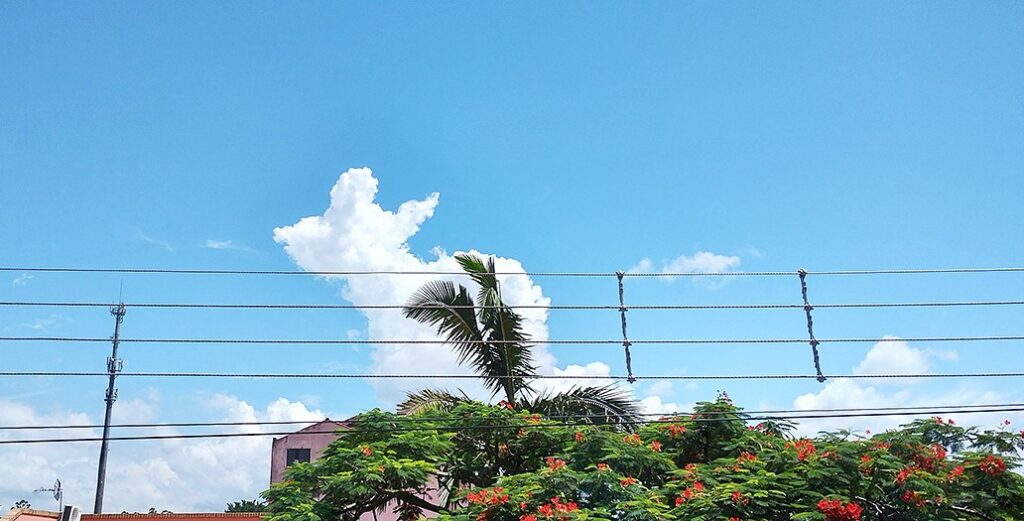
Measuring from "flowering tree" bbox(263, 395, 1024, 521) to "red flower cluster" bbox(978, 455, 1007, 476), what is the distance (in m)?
0.01

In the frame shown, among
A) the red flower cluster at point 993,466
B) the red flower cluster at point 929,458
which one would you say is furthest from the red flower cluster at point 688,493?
the red flower cluster at point 993,466

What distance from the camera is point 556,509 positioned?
12.5 meters

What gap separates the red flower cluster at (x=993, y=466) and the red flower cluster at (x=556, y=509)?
5.47 m

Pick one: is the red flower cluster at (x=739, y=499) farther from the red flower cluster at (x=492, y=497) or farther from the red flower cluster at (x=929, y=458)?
the red flower cluster at (x=929, y=458)

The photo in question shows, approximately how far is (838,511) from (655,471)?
285 centimetres

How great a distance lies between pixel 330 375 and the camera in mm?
12305

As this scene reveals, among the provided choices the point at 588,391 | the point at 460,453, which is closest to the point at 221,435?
the point at 460,453

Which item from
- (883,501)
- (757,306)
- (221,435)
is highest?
(757,306)

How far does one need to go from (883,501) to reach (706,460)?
111 inches

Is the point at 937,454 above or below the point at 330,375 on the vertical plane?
below

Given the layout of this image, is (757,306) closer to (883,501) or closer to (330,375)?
(883,501)

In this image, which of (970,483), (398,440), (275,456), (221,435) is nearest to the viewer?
(221,435)

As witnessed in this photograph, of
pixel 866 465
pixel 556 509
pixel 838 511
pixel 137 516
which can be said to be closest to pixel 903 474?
pixel 866 465

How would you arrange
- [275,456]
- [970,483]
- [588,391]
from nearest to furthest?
1. [970,483]
2. [588,391]
3. [275,456]
